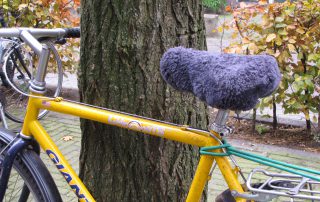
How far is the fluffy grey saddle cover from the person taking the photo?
143 centimetres

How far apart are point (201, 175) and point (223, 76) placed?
0.43 metres

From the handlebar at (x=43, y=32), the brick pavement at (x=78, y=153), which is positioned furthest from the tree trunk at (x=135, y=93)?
the brick pavement at (x=78, y=153)

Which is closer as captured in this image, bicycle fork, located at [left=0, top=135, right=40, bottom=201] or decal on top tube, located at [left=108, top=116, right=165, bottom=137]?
decal on top tube, located at [left=108, top=116, right=165, bottom=137]

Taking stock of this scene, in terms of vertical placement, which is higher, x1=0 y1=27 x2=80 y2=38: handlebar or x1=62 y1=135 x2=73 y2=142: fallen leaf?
x1=0 y1=27 x2=80 y2=38: handlebar

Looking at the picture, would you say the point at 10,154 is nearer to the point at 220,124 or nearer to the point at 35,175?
the point at 35,175

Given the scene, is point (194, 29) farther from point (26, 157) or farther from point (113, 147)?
point (26, 157)

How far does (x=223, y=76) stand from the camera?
4.78 feet

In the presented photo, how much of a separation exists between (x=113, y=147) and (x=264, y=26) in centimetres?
285

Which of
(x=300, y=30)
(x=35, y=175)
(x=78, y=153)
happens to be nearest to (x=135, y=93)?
(x=35, y=175)

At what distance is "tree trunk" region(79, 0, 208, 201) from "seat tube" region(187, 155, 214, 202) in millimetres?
487

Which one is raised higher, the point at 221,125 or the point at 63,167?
the point at 221,125

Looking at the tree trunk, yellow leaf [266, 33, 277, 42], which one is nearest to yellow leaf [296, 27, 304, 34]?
yellow leaf [266, 33, 277, 42]

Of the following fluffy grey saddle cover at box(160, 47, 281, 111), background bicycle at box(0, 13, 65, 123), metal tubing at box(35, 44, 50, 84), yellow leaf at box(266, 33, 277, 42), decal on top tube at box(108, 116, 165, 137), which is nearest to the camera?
fluffy grey saddle cover at box(160, 47, 281, 111)

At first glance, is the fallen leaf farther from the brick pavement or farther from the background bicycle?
the background bicycle
